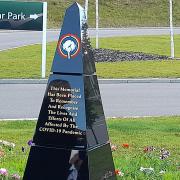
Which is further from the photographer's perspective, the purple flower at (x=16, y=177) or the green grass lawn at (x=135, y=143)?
the green grass lawn at (x=135, y=143)

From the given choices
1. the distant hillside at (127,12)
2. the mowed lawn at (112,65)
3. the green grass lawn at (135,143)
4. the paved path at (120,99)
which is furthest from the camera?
the distant hillside at (127,12)

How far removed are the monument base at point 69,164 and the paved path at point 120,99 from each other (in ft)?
20.3

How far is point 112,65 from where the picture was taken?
2164cm

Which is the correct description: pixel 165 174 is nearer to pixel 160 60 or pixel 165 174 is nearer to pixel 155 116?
pixel 155 116

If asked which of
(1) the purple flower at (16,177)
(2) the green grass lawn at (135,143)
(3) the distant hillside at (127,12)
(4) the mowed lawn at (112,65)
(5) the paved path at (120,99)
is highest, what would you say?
(3) the distant hillside at (127,12)

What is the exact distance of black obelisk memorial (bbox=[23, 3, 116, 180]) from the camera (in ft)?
17.5

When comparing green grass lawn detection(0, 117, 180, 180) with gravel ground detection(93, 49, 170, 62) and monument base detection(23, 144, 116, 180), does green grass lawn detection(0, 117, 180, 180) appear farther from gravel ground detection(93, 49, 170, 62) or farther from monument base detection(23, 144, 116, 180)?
gravel ground detection(93, 49, 170, 62)

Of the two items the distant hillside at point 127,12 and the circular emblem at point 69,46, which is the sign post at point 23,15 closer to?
the circular emblem at point 69,46

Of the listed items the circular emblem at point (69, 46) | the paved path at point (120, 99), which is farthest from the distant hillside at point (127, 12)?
the circular emblem at point (69, 46)

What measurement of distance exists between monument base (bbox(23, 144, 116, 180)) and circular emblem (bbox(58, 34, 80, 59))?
0.75 meters

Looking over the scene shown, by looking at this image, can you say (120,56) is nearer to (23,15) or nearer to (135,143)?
(23,15)

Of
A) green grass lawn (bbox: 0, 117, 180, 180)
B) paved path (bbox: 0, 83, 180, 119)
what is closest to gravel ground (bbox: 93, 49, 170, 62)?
paved path (bbox: 0, 83, 180, 119)

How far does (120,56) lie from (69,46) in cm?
1897

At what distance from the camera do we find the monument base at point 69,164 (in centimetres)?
530
